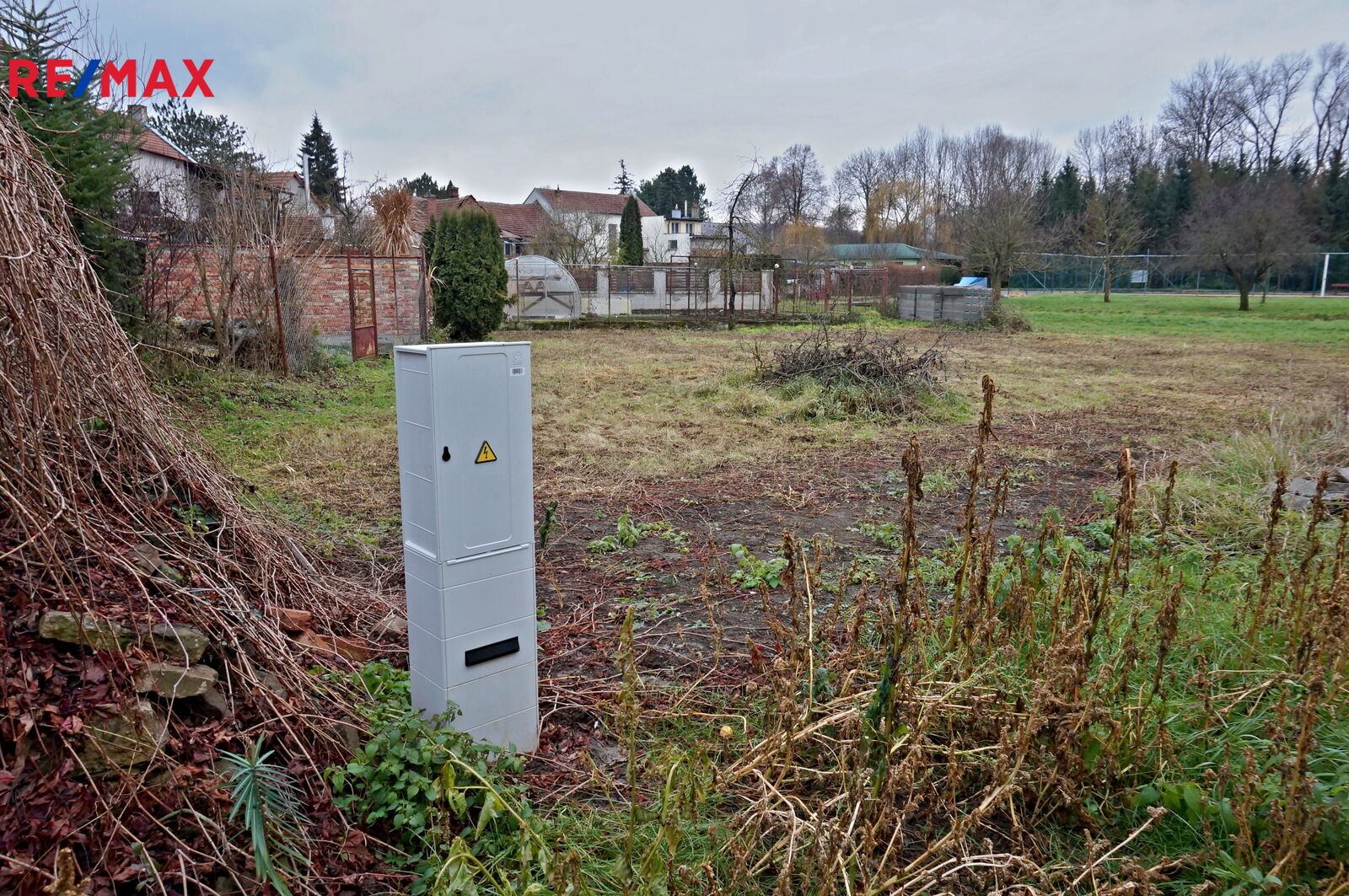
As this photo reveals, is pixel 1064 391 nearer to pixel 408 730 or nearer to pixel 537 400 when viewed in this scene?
pixel 537 400

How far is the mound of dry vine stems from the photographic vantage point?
2.04 metres

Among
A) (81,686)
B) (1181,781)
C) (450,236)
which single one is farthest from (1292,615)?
(450,236)

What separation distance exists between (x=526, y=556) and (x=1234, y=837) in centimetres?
215

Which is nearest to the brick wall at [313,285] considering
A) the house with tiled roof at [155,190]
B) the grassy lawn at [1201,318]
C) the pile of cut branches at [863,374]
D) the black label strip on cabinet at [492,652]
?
the house with tiled roof at [155,190]

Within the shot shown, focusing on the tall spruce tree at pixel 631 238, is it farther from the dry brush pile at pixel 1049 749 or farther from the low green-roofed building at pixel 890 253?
the dry brush pile at pixel 1049 749

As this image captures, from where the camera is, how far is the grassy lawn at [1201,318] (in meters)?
20.8

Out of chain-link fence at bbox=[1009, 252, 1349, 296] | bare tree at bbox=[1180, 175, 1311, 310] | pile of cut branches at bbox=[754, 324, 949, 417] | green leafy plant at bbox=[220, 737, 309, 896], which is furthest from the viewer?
chain-link fence at bbox=[1009, 252, 1349, 296]

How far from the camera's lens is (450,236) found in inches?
746

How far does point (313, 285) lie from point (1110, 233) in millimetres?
39792

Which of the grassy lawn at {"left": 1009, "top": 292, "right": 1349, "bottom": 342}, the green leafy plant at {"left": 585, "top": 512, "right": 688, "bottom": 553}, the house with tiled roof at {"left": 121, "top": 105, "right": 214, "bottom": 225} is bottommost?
the green leafy plant at {"left": 585, "top": 512, "right": 688, "bottom": 553}

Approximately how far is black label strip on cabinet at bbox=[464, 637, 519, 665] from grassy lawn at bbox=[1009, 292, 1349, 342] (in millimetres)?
20587

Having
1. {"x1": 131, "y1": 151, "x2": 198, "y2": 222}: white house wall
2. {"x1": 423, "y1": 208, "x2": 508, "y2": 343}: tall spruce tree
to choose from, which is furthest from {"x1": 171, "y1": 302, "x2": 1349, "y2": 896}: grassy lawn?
{"x1": 423, "y1": 208, "x2": 508, "y2": 343}: tall spruce tree

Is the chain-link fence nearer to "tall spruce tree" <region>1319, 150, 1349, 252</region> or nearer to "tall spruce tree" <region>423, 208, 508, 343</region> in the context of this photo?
"tall spruce tree" <region>1319, 150, 1349, 252</region>

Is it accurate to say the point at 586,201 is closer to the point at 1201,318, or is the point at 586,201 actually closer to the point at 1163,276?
the point at 1163,276
